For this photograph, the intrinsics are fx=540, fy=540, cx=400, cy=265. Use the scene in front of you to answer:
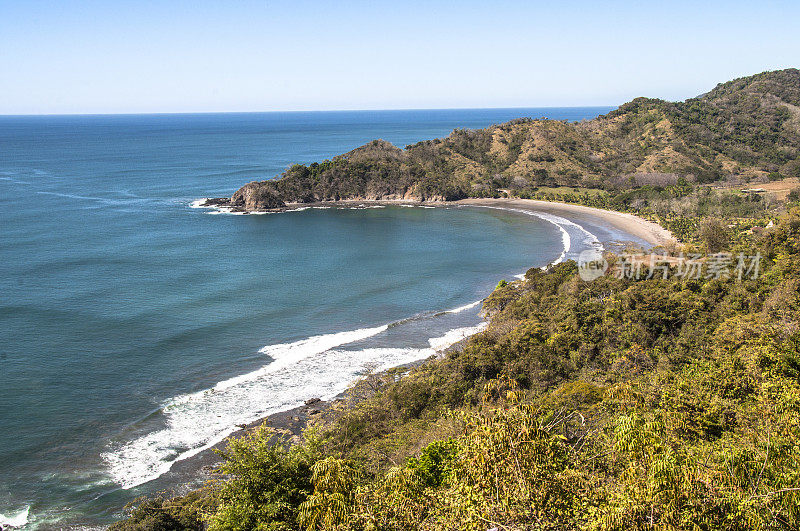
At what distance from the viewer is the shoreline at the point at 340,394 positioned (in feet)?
86.2

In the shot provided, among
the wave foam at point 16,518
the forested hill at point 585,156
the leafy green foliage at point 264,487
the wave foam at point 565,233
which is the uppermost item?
the forested hill at point 585,156

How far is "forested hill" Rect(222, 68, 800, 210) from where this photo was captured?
10719 centimetres

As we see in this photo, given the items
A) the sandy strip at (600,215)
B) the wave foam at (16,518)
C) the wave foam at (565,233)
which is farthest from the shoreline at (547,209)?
the wave foam at (16,518)

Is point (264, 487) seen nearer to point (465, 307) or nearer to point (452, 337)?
point (452, 337)

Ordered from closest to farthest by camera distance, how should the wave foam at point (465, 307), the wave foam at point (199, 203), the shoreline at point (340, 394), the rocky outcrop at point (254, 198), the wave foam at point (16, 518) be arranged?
the wave foam at point (16, 518) < the shoreline at point (340, 394) < the wave foam at point (465, 307) < the wave foam at point (199, 203) < the rocky outcrop at point (254, 198)

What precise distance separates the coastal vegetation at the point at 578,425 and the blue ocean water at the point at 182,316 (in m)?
4.20

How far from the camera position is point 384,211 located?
99.6 meters

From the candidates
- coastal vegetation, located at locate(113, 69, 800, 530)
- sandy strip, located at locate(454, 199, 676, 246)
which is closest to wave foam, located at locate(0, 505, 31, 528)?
coastal vegetation, located at locate(113, 69, 800, 530)

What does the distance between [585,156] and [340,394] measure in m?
109

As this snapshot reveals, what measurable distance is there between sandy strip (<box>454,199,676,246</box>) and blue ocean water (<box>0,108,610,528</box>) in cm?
971

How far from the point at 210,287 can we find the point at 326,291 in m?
11.2

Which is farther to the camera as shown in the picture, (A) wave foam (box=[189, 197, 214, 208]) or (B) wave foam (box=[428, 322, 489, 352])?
(A) wave foam (box=[189, 197, 214, 208])

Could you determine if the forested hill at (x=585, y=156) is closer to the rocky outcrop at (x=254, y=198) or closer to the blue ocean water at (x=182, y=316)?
the rocky outcrop at (x=254, y=198)

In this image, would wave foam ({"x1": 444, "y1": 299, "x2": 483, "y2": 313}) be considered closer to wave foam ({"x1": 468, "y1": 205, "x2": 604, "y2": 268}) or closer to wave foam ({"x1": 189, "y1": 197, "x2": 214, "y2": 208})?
wave foam ({"x1": 468, "y1": 205, "x2": 604, "y2": 268})
